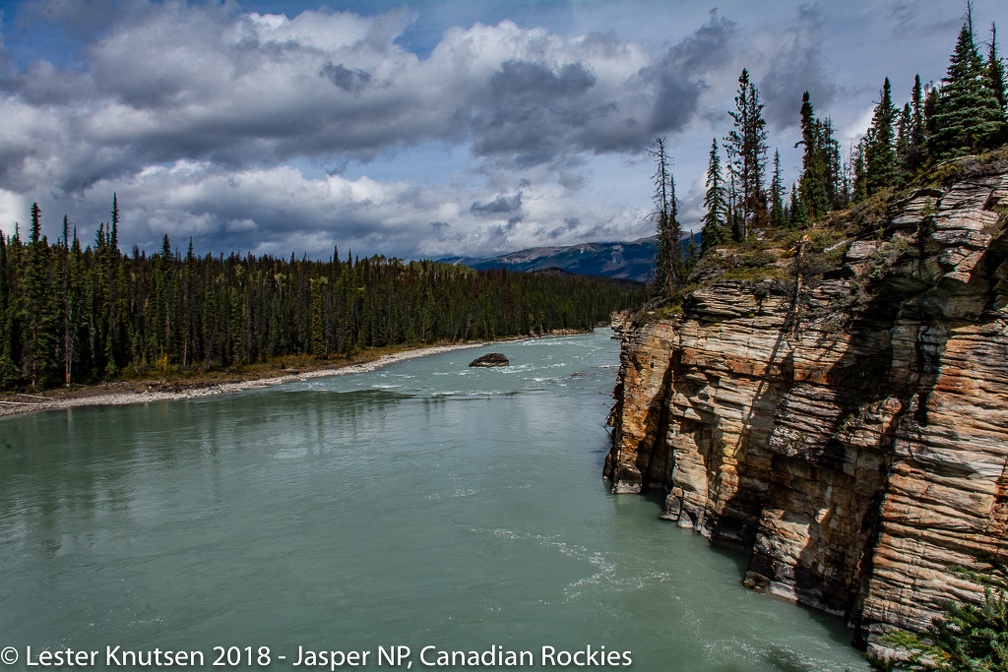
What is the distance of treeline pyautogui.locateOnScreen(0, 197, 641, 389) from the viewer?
6412 centimetres

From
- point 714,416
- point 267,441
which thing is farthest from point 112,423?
point 714,416

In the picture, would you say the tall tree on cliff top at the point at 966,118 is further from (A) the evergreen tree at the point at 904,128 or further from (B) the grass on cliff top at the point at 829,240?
(A) the evergreen tree at the point at 904,128

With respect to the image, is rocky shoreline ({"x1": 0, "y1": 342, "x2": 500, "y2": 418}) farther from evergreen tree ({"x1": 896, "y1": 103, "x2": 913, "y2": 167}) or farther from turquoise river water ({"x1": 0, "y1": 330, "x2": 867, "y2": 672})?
evergreen tree ({"x1": 896, "y1": 103, "x2": 913, "y2": 167})

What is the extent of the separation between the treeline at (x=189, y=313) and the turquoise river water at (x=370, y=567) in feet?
125

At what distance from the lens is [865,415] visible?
42.7ft

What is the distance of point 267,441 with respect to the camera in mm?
34969

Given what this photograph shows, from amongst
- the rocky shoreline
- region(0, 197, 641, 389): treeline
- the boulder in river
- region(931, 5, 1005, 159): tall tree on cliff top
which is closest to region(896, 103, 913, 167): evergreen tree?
region(931, 5, 1005, 159): tall tree on cliff top

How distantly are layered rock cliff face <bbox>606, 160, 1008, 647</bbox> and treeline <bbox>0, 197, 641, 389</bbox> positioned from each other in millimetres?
66746

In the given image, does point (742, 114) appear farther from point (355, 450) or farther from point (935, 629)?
point (935, 629)

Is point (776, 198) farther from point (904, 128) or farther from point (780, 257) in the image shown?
point (780, 257)

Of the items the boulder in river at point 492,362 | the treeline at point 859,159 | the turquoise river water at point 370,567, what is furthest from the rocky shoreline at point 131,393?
the treeline at point 859,159

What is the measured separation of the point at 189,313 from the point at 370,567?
2939 inches

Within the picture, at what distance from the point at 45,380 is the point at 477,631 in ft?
215

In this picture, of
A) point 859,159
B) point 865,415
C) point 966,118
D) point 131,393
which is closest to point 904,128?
point 859,159
